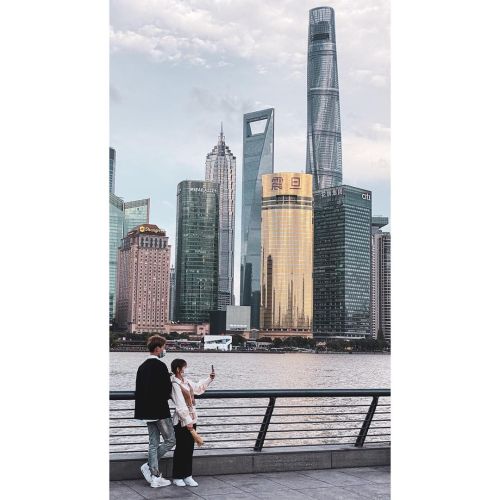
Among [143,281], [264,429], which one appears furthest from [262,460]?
[143,281]

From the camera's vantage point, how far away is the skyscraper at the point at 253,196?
121750mm

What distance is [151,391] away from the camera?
17.0 feet

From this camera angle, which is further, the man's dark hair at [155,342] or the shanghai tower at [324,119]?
the shanghai tower at [324,119]

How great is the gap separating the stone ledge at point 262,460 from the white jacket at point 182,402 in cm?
33

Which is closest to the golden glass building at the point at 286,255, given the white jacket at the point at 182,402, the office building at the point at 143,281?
the office building at the point at 143,281

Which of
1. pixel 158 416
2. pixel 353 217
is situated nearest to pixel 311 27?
pixel 353 217

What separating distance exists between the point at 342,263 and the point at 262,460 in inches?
3950

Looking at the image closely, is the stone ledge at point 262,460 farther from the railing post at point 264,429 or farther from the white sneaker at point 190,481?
the white sneaker at point 190,481

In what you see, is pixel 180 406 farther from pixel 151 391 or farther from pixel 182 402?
pixel 151 391

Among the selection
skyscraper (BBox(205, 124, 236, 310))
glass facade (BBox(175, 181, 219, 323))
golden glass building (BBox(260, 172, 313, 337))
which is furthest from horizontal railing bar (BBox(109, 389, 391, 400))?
skyscraper (BBox(205, 124, 236, 310))
